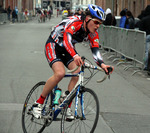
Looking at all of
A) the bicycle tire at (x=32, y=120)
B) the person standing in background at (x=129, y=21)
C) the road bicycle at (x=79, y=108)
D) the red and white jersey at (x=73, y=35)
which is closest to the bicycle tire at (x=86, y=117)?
the road bicycle at (x=79, y=108)

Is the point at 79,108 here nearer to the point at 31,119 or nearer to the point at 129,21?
the point at 31,119

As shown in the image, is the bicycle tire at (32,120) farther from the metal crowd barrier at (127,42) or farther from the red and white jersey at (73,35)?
the metal crowd barrier at (127,42)

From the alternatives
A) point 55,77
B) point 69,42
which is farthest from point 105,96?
point 69,42

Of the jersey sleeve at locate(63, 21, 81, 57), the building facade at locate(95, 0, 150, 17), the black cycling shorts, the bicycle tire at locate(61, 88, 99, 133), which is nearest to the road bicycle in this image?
the bicycle tire at locate(61, 88, 99, 133)

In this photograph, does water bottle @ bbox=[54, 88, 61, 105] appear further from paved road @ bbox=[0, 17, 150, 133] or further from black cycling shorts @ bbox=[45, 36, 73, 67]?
paved road @ bbox=[0, 17, 150, 133]

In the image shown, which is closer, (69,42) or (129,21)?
(69,42)

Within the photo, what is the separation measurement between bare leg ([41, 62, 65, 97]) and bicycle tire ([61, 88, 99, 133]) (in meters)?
0.36

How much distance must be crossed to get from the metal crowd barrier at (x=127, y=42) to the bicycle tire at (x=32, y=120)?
23.4 ft

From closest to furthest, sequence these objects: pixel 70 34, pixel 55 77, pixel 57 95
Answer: pixel 70 34 < pixel 55 77 < pixel 57 95

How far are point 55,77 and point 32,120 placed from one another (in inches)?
30.8

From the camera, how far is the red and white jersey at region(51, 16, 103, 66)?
520 centimetres

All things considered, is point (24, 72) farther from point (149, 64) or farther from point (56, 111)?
point (56, 111)

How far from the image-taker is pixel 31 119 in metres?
5.83

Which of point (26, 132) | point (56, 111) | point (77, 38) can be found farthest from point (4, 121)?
point (77, 38)
